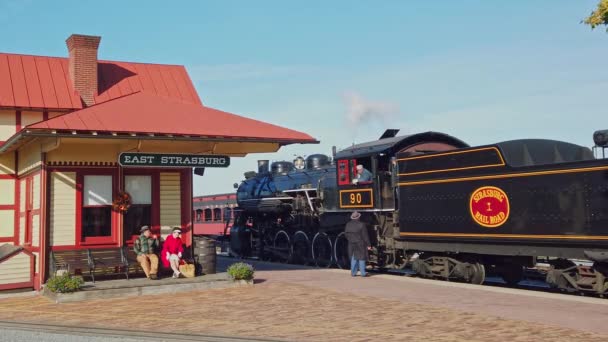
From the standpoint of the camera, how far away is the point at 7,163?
52.2ft

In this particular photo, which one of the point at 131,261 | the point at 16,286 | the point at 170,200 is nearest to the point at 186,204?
the point at 170,200

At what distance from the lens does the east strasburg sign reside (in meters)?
13.2

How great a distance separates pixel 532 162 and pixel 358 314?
17.3 feet

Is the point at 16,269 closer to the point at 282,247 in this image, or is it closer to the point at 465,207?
the point at 465,207

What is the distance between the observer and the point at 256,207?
76.9 ft

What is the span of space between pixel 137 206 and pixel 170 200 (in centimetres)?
79

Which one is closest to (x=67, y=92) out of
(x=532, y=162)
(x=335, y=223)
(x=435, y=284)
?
(x=335, y=223)

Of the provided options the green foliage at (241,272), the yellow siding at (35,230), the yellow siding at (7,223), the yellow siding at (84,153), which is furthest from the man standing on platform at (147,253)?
the yellow siding at (7,223)

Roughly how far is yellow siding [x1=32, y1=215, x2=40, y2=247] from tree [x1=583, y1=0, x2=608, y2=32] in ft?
43.4

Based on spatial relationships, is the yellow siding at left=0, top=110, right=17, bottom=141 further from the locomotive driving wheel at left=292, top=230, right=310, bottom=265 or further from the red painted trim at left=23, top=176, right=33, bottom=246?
the locomotive driving wheel at left=292, top=230, right=310, bottom=265

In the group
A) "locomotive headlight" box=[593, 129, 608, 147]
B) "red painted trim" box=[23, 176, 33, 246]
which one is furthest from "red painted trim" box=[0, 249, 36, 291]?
"locomotive headlight" box=[593, 129, 608, 147]

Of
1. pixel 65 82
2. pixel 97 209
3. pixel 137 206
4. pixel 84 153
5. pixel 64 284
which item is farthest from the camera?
pixel 65 82

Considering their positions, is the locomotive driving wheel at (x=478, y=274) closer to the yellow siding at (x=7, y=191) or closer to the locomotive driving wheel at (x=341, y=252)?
the locomotive driving wheel at (x=341, y=252)

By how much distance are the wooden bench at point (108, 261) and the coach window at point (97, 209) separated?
432 mm
